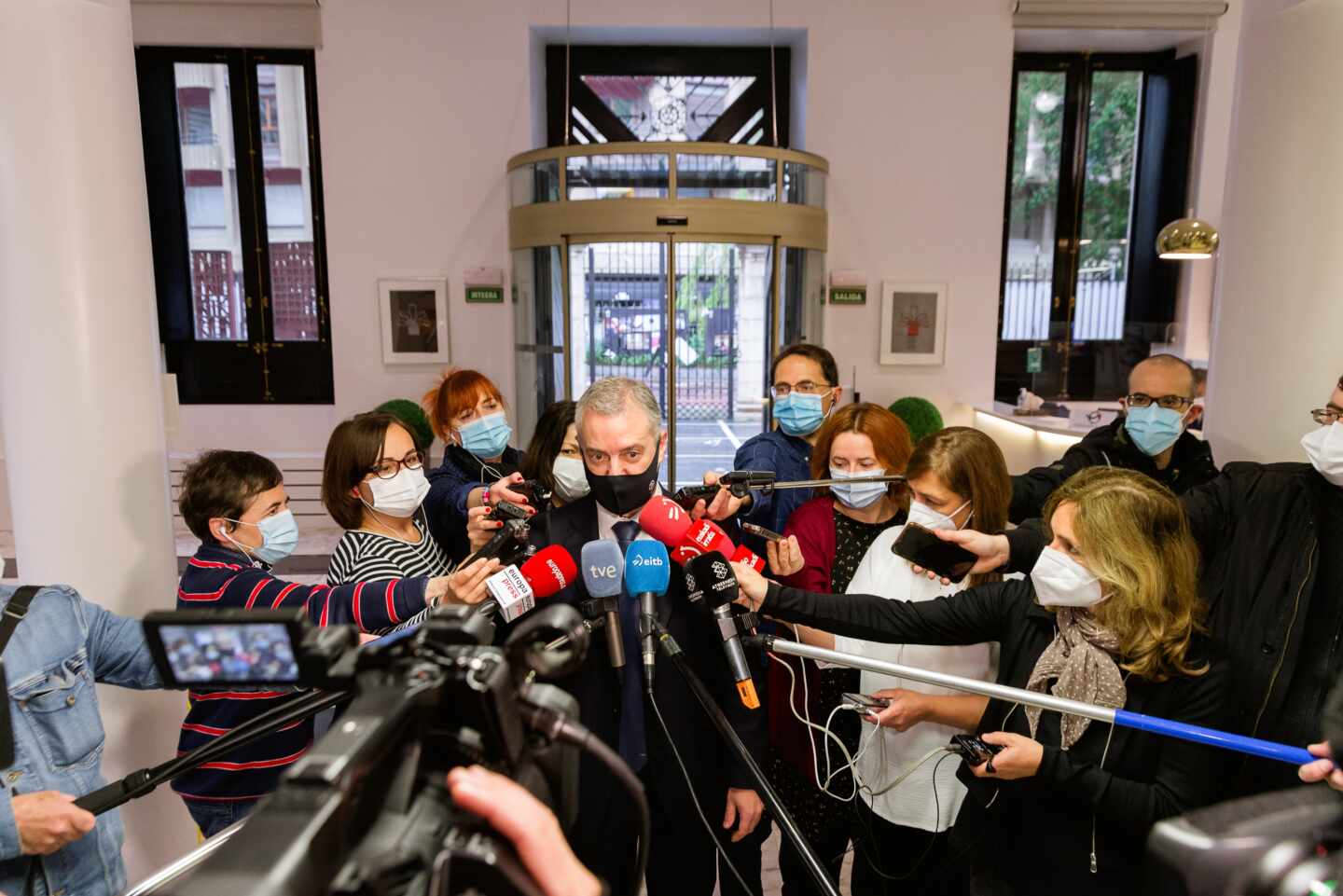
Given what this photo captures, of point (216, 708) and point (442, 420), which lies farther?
point (442, 420)

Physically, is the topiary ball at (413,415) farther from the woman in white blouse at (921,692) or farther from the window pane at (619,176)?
the woman in white blouse at (921,692)

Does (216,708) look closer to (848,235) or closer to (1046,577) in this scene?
(1046,577)

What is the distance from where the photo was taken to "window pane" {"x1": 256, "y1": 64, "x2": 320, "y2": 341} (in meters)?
7.64

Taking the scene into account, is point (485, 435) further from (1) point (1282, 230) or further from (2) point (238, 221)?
(2) point (238, 221)

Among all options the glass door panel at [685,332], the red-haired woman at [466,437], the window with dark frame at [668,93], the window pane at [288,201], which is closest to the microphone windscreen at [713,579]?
the red-haired woman at [466,437]

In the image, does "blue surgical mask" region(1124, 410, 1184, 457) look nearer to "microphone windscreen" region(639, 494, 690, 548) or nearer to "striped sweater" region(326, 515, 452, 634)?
"microphone windscreen" region(639, 494, 690, 548)

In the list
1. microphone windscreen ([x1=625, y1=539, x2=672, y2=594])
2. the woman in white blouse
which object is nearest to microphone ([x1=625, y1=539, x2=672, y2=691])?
microphone windscreen ([x1=625, y1=539, x2=672, y2=594])

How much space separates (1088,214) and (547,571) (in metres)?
8.26

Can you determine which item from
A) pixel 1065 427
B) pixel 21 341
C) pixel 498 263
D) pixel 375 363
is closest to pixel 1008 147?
pixel 1065 427

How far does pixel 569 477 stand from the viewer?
2760 mm

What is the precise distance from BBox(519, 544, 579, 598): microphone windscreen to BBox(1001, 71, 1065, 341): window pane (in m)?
7.67

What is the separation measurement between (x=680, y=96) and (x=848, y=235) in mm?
2161

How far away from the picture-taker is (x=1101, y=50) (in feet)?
26.0

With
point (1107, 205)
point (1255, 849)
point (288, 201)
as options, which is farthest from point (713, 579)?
point (1107, 205)
